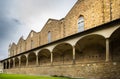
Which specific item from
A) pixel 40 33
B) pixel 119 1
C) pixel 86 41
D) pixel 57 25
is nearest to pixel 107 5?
pixel 119 1

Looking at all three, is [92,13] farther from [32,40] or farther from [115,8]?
[32,40]

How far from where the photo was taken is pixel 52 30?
99.4 feet

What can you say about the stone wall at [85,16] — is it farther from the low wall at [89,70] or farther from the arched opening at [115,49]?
the low wall at [89,70]

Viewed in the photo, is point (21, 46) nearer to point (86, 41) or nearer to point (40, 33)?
point (40, 33)

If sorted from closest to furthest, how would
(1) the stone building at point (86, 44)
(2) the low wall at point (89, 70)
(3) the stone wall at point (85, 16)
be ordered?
1. (2) the low wall at point (89, 70)
2. (1) the stone building at point (86, 44)
3. (3) the stone wall at point (85, 16)

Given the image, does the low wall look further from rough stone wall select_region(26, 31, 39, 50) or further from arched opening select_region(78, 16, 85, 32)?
rough stone wall select_region(26, 31, 39, 50)

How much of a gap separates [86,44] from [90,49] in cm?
76

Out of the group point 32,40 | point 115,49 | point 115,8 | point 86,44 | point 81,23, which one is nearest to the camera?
point 115,49

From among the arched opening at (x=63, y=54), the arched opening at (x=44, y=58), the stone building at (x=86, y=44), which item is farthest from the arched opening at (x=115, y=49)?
the arched opening at (x=44, y=58)

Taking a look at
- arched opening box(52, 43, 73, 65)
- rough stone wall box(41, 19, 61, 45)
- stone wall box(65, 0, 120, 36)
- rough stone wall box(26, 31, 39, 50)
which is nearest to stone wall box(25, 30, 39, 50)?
rough stone wall box(26, 31, 39, 50)

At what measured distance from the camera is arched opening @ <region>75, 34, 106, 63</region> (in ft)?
56.6

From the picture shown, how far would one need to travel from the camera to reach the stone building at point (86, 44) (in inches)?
516

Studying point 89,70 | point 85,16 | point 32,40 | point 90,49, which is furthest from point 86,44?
point 32,40

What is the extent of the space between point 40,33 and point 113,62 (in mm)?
24681
